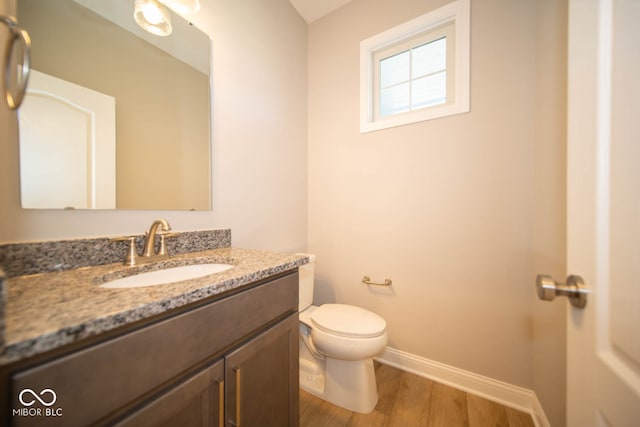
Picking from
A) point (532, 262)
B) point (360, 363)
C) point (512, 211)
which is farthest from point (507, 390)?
point (512, 211)

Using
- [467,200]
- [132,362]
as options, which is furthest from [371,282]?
[132,362]

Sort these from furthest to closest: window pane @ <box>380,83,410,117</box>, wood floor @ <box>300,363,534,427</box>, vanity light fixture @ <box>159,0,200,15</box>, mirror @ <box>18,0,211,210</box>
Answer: window pane @ <box>380,83,410,117</box>
wood floor @ <box>300,363,534,427</box>
vanity light fixture @ <box>159,0,200,15</box>
mirror @ <box>18,0,211,210</box>

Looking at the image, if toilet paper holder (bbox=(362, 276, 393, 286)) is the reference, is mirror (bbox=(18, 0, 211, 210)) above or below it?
→ above

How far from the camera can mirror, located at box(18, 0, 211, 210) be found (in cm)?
70

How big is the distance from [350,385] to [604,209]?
1.31 meters

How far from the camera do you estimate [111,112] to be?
836 millimetres

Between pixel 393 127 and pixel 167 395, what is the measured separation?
1.69 m

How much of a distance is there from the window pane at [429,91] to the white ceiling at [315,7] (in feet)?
2.95

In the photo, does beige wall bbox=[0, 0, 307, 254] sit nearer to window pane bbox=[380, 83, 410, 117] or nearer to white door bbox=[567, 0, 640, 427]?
window pane bbox=[380, 83, 410, 117]

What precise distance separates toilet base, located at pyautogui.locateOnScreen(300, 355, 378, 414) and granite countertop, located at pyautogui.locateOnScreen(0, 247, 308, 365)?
86 centimetres

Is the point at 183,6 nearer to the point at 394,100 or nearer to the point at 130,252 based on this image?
the point at 130,252

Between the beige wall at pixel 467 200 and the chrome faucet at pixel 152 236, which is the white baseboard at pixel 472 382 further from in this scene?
the chrome faucet at pixel 152 236

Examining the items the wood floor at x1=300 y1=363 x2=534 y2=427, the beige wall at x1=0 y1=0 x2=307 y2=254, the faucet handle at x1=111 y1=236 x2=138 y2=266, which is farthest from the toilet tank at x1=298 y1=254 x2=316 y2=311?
the faucet handle at x1=111 y1=236 x2=138 y2=266

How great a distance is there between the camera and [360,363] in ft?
3.93
